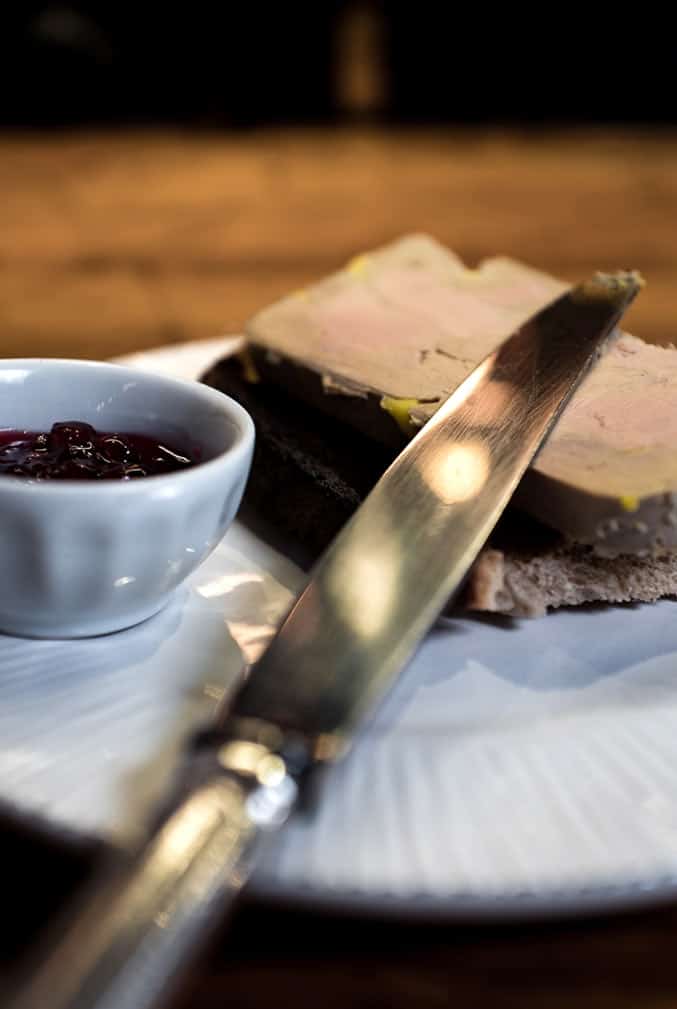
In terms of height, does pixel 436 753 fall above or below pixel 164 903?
below

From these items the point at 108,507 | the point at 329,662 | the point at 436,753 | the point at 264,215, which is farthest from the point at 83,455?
the point at 264,215

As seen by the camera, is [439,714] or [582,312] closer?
[439,714]

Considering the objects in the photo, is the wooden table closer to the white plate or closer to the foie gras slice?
the white plate

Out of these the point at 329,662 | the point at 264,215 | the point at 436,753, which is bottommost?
the point at 264,215

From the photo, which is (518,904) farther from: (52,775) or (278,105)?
(278,105)

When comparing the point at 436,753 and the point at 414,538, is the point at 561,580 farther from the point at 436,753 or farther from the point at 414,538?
the point at 436,753

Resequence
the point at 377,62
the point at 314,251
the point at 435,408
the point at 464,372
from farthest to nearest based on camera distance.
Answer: the point at 377,62, the point at 314,251, the point at 464,372, the point at 435,408

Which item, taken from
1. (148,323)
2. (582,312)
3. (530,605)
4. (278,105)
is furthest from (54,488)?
(278,105)
